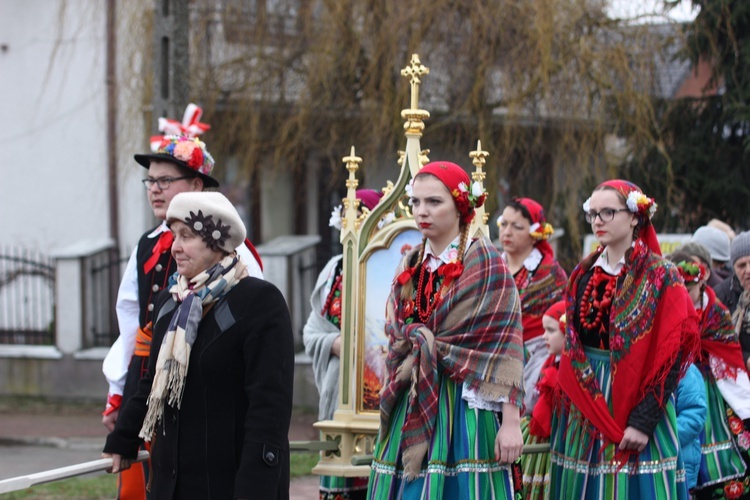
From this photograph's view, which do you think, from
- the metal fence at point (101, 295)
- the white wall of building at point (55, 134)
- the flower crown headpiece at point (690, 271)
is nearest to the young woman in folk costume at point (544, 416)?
the flower crown headpiece at point (690, 271)

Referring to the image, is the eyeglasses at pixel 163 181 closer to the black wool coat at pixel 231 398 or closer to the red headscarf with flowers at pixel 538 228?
the black wool coat at pixel 231 398

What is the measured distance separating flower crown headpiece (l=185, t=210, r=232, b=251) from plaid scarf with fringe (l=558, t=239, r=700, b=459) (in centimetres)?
200

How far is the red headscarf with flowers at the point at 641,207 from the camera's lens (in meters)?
5.38

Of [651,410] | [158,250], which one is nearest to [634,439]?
[651,410]

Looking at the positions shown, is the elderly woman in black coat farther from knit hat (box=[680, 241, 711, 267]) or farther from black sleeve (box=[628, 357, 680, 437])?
knit hat (box=[680, 241, 711, 267])

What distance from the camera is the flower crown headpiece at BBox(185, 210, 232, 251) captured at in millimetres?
4203

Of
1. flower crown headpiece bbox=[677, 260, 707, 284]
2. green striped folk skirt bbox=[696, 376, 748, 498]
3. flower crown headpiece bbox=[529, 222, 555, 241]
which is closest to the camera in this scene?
flower crown headpiece bbox=[677, 260, 707, 284]

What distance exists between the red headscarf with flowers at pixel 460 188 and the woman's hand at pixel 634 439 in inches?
46.5

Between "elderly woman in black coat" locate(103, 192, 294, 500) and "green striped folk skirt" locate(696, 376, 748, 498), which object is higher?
"elderly woman in black coat" locate(103, 192, 294, 500)

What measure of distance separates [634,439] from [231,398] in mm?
1964

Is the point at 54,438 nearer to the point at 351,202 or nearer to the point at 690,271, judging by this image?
the point at 351,202

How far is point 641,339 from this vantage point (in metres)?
5.26

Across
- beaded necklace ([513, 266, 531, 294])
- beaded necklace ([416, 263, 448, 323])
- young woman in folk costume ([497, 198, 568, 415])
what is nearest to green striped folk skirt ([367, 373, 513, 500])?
beaded necklace ([416, 263, 448, 323])

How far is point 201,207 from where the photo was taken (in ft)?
13.8
